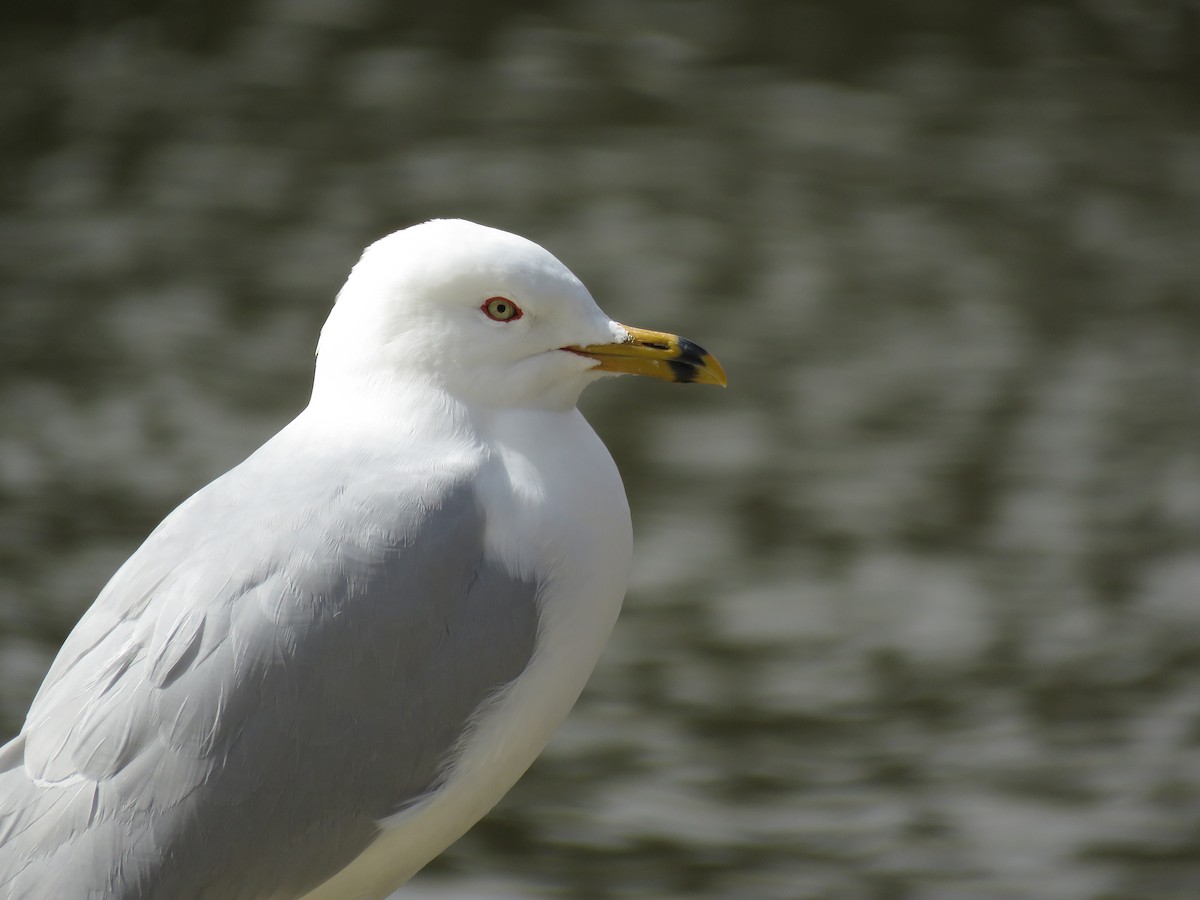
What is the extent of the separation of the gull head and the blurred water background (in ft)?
4.10

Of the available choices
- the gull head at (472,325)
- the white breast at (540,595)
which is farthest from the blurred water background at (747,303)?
the gull head at (472,325)

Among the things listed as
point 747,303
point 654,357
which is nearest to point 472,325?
point 654,357

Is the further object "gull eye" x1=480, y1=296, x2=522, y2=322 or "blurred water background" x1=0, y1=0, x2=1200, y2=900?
"blurred water background" x1=0, y1=0, x2=1200, y2=900

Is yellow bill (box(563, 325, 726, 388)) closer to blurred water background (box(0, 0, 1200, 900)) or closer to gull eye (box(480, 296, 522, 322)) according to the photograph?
gull eye (box(480, 296, 522, 322))

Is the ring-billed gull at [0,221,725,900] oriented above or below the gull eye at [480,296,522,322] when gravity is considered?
below

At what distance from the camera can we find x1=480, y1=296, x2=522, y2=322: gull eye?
107 centimetres

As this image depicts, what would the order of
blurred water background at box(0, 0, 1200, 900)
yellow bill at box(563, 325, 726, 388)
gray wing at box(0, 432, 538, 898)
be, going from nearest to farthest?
gray wing at box(0, 432, 538, 898), yellow bill at box(563, 325, 726, 388), blurred water background at box(0, 0, 1200, 900)

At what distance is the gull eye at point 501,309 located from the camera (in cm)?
107

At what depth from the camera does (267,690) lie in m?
1.02

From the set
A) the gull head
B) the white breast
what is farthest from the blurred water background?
the gull head

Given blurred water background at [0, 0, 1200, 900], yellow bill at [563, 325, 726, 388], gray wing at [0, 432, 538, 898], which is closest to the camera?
gray wing at [0, 432, 538, 898]

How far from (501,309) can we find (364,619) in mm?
258

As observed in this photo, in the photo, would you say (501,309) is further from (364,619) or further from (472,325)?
(364,619)

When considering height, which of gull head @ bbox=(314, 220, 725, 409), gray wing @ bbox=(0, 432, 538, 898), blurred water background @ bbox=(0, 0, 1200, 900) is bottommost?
gray wing @ bbox=(0, 432, 538, 898)
